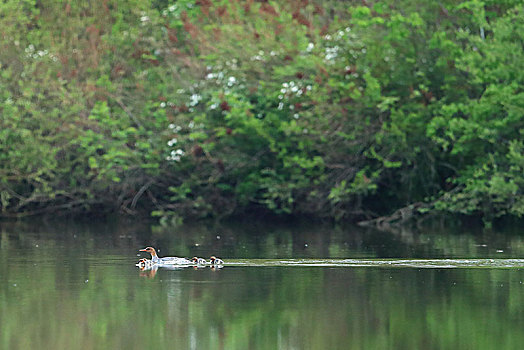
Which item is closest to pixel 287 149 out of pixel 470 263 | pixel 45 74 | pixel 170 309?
pixel 45 74

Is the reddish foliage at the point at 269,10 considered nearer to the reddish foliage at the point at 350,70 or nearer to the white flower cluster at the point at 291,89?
the white flower cluster at the point at 291,89

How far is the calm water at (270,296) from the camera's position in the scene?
13023mm

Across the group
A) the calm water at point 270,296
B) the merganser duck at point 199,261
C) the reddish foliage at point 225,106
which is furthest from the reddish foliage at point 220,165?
the merganser duck at point 199,261

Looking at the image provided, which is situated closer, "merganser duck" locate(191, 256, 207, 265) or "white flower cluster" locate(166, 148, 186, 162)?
"merganser duck" locate(191, 256, 207, 265)

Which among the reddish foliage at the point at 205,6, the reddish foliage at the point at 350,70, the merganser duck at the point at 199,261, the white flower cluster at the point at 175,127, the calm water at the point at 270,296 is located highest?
the reddish foliage at the point at 205,6

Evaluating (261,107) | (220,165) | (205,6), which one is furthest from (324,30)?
(220,165)

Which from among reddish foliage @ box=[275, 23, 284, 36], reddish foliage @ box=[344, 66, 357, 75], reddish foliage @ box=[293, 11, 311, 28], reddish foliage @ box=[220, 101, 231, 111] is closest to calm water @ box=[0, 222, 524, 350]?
reddish foliage @ box=[344, 66, 357, 75]

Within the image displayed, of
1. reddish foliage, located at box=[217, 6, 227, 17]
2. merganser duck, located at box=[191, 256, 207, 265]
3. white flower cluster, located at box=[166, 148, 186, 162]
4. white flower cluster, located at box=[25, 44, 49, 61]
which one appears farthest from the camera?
white flower cluster, located at box=[25, 44, 49, 61]

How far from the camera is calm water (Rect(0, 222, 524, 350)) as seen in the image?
1302 cm

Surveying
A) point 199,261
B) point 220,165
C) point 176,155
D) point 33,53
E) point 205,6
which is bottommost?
point 199,261

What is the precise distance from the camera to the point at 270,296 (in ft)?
54.5

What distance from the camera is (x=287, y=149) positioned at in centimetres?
3791

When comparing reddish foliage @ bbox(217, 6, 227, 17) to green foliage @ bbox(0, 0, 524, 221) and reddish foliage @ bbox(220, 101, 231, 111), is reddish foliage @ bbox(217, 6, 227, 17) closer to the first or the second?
green foliage @ bbox(0, 0, 524, 221)

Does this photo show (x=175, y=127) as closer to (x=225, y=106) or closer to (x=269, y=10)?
(x=225, y=106)
